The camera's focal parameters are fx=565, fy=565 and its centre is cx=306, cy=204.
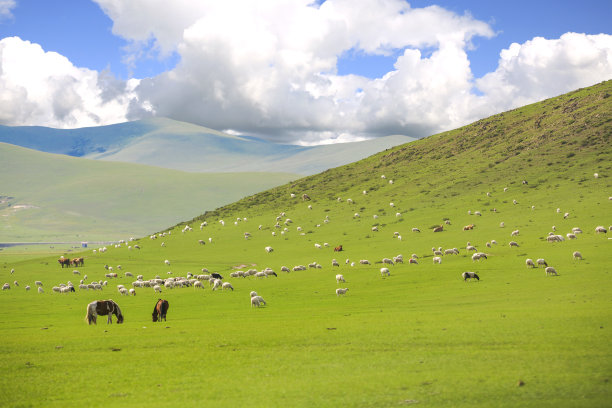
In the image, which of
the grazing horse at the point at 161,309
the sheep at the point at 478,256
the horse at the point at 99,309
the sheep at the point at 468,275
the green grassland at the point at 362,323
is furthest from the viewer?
the sheep at the point at 478,256

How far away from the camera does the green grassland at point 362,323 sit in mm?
13852

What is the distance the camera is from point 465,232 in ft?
209

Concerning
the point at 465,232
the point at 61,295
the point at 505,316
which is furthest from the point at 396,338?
the point at 465,232

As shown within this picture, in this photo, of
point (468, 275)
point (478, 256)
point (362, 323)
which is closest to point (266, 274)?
point (478, 256)

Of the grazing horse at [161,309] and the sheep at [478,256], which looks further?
the sheep at [478,256]

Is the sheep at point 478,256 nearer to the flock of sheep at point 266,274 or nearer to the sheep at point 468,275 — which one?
the flock of sheep at point 266,274

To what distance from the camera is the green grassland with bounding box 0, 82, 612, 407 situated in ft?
45.4

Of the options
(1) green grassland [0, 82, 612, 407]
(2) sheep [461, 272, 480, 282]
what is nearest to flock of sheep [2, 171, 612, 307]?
(2) sheep [461, 272, 480, 282]

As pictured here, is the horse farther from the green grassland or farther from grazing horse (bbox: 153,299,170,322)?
grazing horse (bbox: 153,299,170,322)

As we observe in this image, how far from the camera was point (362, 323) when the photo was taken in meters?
22.6

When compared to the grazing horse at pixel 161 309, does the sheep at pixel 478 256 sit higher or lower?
higher

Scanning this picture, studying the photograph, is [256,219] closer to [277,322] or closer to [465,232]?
[465,232]

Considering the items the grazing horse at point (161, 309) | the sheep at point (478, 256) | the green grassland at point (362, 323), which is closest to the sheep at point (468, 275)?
the green grassland at point (362, 323)

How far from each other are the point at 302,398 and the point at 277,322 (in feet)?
35.4
